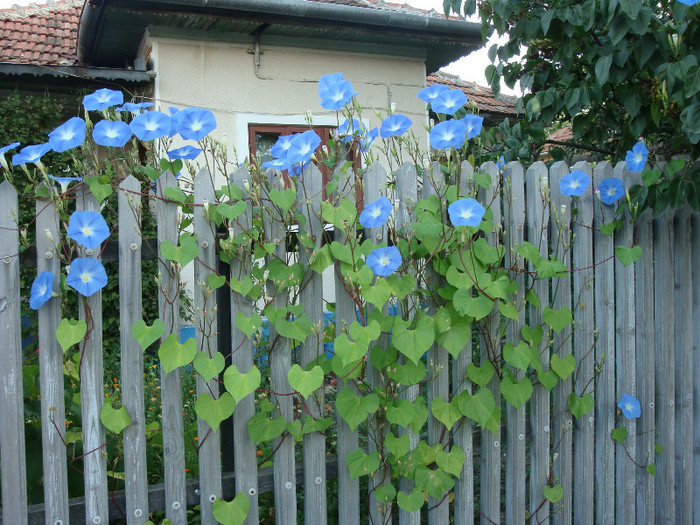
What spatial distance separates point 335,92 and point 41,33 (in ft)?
20.5

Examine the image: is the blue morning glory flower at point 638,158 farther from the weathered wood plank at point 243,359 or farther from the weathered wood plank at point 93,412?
the weathered wood plank at point 93,412

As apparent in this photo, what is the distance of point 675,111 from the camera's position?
2316 millimetres

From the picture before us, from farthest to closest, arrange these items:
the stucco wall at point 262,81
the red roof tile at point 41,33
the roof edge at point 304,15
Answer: the red roof tile at point 41,33 → the stucco wall at point 262,81 → the roof edge at point 304,15

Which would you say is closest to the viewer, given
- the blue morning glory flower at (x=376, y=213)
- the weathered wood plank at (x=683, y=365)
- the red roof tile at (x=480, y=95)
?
the blue morning glory flower at (x=376, y=213)

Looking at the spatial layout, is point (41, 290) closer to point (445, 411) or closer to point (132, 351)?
point (132, 351)

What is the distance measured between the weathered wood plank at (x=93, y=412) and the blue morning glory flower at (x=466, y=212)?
102cm

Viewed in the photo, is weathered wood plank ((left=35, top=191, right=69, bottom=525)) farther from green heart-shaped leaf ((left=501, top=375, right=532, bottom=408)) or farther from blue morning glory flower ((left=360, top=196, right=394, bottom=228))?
green heart-shaped leaf ((left=501, top=375, right=532, bottom=408))

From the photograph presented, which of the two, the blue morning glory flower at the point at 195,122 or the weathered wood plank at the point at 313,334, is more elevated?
the blue morning glory flower at the point at 195,122

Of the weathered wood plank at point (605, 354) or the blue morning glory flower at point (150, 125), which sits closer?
the blue morning glory flower at point (150, 125)

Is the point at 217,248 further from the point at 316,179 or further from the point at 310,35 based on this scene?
the point at 310,35

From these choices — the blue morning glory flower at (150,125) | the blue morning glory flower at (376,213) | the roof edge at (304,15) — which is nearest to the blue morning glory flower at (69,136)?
the blue morning glory flower at (150,125)

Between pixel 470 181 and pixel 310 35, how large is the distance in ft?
14.6

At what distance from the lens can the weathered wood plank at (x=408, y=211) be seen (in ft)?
6.56

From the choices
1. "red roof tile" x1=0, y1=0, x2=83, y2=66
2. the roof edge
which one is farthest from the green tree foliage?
"red roof tile" x1=0, y1=0, x2=83, y2=66
